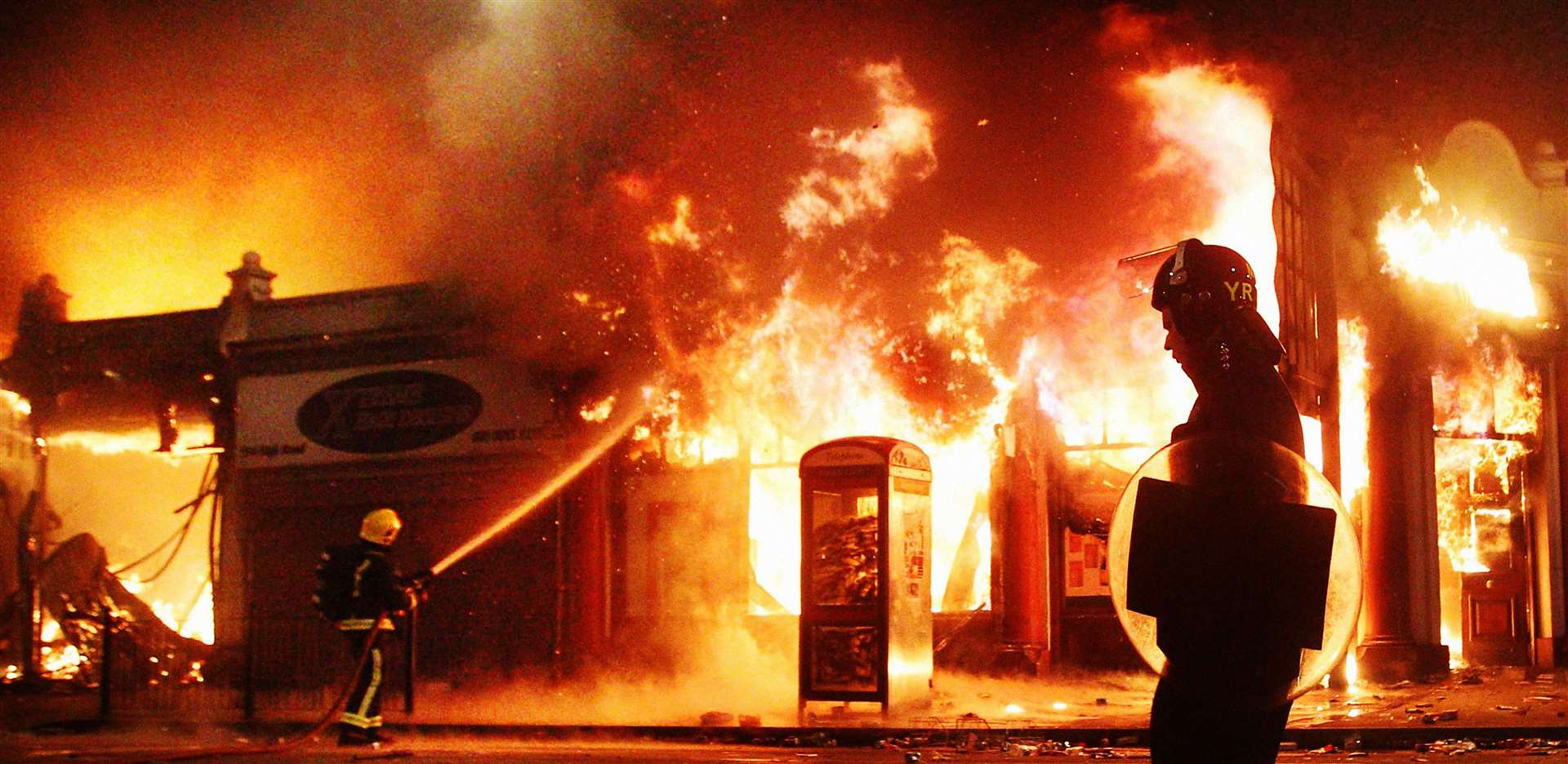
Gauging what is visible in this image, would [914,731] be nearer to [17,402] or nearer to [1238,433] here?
[1238,433]

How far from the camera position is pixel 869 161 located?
61.2 ft

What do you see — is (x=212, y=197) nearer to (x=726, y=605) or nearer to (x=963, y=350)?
(x=726, y=605)

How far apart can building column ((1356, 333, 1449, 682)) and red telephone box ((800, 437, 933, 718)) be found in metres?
5.22

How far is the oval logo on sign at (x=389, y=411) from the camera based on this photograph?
66.9 ft

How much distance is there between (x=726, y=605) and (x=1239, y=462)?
1525cm

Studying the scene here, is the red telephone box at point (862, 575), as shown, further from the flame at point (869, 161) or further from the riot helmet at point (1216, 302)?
the riot helmet at point (1216, 302)

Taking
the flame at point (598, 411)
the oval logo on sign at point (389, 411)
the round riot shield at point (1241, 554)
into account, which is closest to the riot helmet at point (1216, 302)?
the round riot shield at point (1241, 554)

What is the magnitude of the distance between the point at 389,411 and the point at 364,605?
10.3m

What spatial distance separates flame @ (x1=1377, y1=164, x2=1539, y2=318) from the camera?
1628 cm

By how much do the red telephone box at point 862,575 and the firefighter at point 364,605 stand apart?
152 inches

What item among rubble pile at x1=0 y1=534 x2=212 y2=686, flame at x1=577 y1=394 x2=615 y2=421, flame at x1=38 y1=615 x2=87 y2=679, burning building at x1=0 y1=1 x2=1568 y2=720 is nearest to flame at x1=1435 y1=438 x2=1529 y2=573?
burning building at x1=0 y1=1 x2=1568 y2=720

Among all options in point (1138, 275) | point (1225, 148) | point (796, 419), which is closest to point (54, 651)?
point (796, 419)

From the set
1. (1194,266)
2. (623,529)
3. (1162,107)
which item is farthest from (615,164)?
(1194,266)

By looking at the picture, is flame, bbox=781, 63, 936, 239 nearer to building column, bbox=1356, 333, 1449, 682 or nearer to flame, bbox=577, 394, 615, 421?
flame, bbox=577, 394, 615, 421
